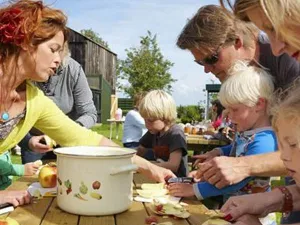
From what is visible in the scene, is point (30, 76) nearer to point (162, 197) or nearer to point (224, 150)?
point (162, 197)

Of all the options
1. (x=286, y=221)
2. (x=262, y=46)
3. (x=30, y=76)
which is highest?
(x=262, y=46)

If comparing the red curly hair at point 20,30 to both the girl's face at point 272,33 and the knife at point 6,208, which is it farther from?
the girl's face at point 272,33

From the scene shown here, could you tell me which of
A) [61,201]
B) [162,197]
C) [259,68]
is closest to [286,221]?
[162,197]

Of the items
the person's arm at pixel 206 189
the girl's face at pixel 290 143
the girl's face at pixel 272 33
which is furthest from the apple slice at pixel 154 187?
the girl's face at pixel 272 33

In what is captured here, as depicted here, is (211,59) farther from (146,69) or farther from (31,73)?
(146,69)

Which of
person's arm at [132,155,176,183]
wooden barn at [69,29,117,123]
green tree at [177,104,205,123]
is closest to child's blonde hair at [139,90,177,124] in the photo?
person's arm at [132,155,176,183]

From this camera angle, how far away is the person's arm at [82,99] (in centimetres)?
305

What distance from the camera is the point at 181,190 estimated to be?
1594 millimetres

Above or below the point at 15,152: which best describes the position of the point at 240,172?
above

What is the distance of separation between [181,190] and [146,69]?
24.7 metres

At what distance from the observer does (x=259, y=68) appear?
6.17 feet

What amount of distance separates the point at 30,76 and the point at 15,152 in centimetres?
Result: 595

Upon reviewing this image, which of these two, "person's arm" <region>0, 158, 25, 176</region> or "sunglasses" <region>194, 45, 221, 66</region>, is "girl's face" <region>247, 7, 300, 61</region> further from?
"person's arm" <region>0, 158, 25, 176</region>

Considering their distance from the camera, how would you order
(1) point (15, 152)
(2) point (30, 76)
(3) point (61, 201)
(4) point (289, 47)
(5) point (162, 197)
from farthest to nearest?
(1) point (15, 152) → (2) point (30, 76) → (5) point (162, 197) → (3) point (61, 201) → (4) point (289, 47)
